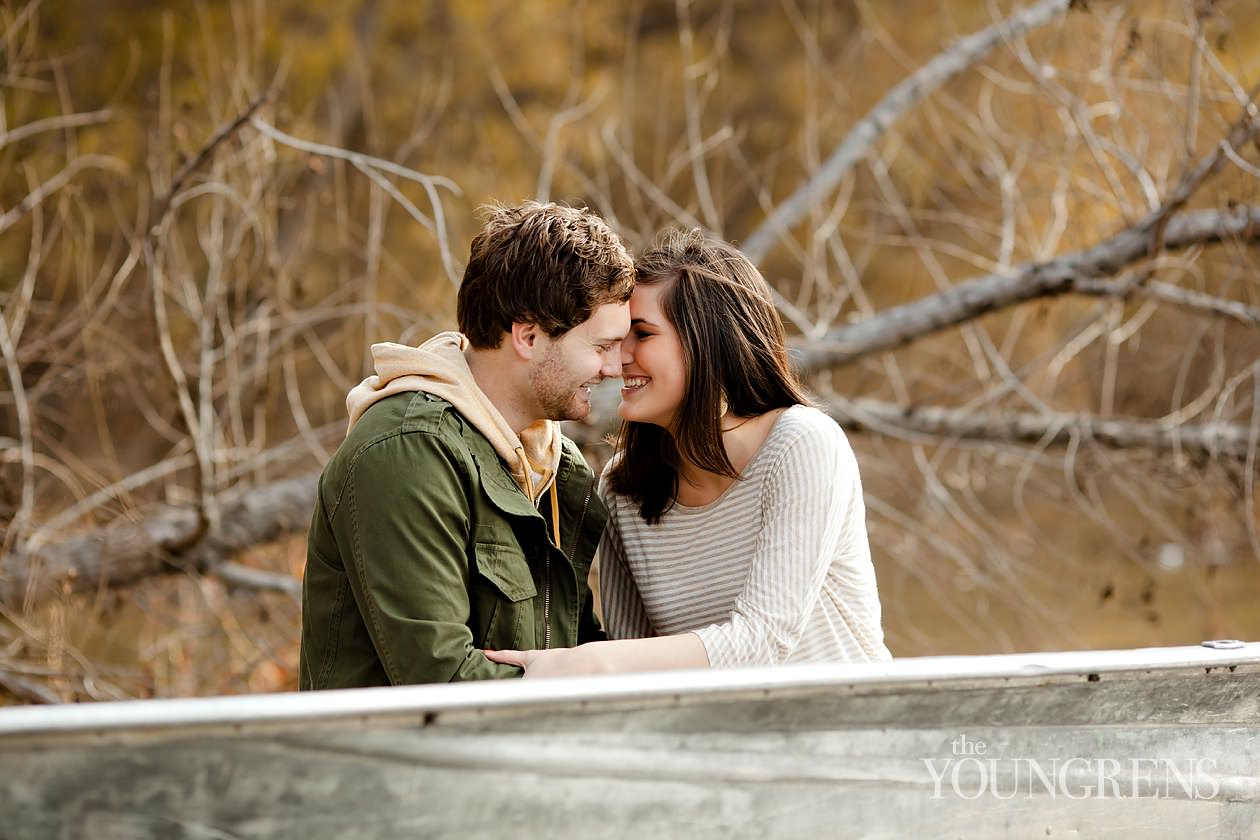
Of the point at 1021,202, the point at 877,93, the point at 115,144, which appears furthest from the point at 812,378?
the point at 877,93

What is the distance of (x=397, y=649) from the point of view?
2096 millimetres

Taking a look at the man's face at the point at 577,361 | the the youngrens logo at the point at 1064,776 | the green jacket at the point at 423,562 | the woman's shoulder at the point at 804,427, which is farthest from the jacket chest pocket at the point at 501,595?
the the youngrens logo at the point at 1064,776

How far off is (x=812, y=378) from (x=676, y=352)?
2.23 metres

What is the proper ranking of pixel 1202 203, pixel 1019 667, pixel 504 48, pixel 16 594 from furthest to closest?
pixel 504 48
pixel 1202 203
pixel 16 594
pixel 1019 667

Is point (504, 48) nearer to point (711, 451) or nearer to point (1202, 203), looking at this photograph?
point (1202, 203)

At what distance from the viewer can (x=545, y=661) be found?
2.18 m

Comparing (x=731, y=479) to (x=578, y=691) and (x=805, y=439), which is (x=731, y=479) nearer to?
(x=805, y=439)

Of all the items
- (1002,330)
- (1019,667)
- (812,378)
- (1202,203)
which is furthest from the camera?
(1002,330)

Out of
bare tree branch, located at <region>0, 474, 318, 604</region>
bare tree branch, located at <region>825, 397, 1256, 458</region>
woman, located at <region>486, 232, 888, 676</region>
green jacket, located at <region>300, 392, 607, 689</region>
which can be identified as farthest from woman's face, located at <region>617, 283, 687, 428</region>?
bare tree branch, located at <region>0, 474, 318, 604</region>

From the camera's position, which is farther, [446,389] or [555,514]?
[555,514]

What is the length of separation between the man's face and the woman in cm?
8

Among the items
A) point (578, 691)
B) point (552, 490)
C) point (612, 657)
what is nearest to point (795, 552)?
point (612, 657)

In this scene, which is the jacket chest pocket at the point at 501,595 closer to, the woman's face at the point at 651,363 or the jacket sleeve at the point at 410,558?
the jacket sleeve at the point at 410,558

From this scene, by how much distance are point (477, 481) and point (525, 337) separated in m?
0.30
